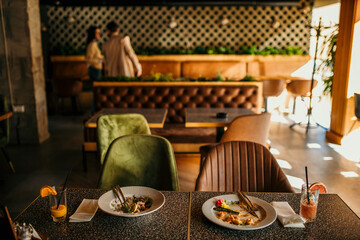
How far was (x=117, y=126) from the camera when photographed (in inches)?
101

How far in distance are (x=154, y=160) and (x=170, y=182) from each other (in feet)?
0.48

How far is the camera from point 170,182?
184 centimetres

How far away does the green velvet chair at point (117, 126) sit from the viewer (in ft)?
8.30

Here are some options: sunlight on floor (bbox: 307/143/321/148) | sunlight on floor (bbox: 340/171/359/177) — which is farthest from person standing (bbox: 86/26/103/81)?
sunlight on floor (bbox: 340/171/359/177)

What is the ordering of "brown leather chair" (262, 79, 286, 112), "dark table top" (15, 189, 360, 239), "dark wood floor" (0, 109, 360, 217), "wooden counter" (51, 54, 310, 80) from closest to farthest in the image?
"dark table top" (15, 189, 360, 239) → "dark wood floor" (0, 109, 360, 217) → "brown leather chair" (262, 79, 286, 112) → "wooden counter" (51, 54, 310, 80)

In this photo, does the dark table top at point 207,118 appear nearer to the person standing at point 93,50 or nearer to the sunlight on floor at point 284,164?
the sunlight on floor at point 284,164

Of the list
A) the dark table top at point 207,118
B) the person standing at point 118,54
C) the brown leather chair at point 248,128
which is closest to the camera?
the brown leather chair at point 248,128

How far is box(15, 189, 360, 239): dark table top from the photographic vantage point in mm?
1138

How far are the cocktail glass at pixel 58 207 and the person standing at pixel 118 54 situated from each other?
341 cm

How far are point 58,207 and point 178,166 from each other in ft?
8.06

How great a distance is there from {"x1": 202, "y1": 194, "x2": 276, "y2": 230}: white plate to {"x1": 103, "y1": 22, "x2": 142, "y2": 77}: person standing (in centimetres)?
338

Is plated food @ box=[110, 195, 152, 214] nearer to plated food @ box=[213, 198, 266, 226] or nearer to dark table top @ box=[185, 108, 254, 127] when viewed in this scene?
plated food @ box=[213, 198, 266, 226]

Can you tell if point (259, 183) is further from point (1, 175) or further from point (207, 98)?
point (1, 175)

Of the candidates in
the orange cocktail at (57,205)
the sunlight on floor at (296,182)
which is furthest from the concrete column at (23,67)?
the orange cocktail at (57,205)
